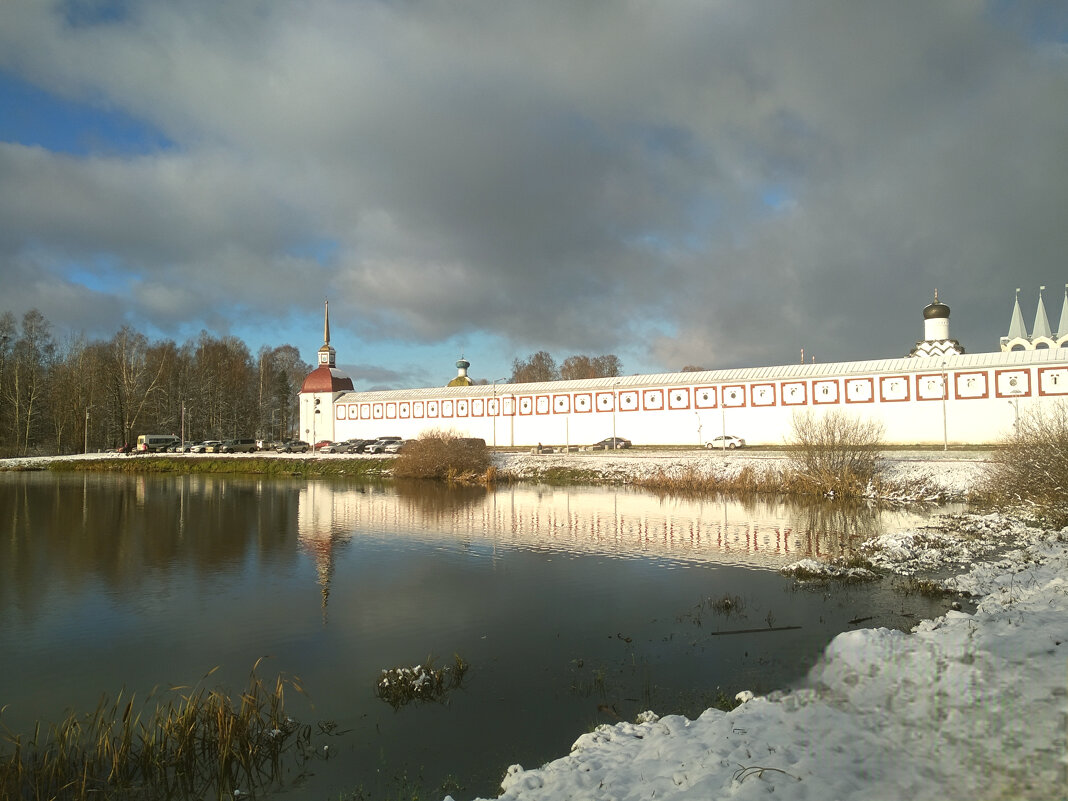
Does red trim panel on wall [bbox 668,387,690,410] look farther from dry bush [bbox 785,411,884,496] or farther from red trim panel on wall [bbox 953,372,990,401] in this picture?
dry bush [bbox 785,411,884,496]

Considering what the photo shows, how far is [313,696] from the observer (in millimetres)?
8836

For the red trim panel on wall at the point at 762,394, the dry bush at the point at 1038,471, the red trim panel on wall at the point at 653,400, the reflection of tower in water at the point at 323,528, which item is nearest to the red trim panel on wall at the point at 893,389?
the red trim panel on wall at the point at 762,394

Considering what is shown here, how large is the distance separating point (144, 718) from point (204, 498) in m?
27.7

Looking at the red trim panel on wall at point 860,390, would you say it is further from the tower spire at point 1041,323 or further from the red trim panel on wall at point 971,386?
the tower spire at point 1041,323

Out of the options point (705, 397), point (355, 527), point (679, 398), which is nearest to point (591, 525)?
point (355, 527)

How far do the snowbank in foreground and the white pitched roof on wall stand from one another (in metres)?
41.8

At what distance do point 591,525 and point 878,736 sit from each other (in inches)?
676

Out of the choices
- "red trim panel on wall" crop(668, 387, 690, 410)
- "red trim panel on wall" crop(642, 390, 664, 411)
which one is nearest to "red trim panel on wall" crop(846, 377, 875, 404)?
"red trim panel on wall" crop(668, 387, 690, 410)

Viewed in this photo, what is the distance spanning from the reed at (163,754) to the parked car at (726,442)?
140ft

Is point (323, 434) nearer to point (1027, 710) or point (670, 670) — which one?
point (670, 670)

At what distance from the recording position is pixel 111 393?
228 feet

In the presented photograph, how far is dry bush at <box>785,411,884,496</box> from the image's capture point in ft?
95.3

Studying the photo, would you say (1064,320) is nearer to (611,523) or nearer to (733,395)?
(733,395)

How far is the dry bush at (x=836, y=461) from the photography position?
95.3 feet
